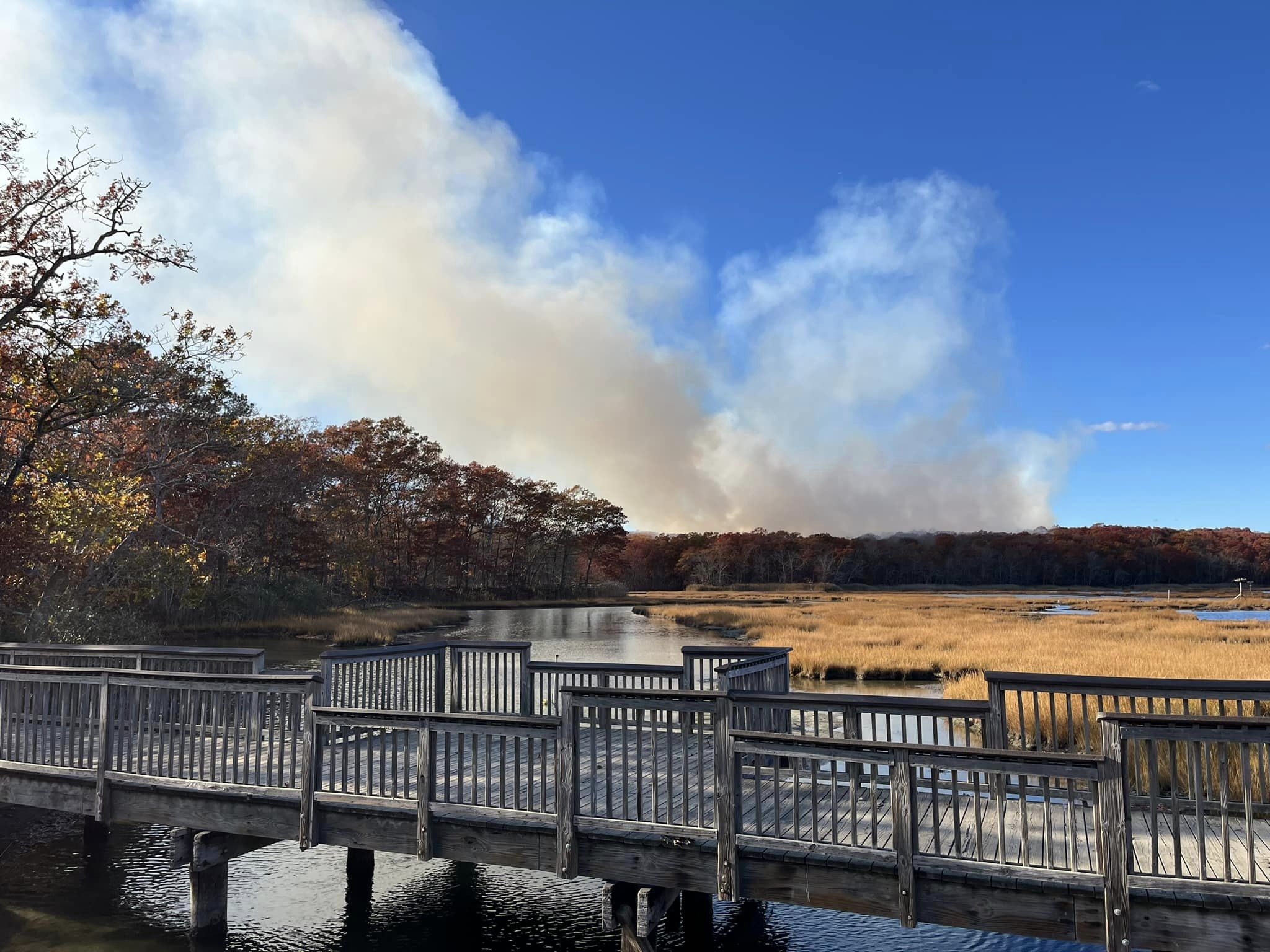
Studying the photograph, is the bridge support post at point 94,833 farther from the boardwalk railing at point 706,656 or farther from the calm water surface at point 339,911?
the boardwalk railing at point 706,656

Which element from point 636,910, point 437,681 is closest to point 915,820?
point 636,910

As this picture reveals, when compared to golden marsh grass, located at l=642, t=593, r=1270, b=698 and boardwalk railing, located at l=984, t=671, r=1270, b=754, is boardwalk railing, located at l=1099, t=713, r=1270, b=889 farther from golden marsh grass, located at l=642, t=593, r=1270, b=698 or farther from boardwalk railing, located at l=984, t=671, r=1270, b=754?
golden marsh grass, located at l=642, t=593, r=1270, b=698

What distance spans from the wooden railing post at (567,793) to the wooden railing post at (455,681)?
5.11 metres

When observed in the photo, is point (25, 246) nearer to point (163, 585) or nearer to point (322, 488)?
point (163, 585)

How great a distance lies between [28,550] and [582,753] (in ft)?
53.9

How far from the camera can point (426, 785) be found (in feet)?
25.2

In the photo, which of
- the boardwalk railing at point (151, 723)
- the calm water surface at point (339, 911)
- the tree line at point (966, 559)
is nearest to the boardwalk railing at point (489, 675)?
the calm water surface at point (339, 911)

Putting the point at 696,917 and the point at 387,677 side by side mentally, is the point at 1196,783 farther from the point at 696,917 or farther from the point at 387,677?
the point at 387,677

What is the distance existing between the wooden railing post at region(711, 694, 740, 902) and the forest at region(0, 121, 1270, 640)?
635 inches

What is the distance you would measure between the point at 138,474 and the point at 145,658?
55.5ft

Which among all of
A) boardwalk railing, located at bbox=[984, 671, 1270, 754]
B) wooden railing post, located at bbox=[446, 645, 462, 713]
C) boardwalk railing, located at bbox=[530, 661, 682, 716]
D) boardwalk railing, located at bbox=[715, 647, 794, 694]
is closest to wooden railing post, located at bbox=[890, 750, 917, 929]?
boardwalk railing, located at bbox=[984, 671, 1270, 754]

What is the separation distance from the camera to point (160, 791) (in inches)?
350

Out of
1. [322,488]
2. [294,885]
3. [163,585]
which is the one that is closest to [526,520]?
[322,488]

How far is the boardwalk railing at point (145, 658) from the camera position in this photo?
36.3 ft
